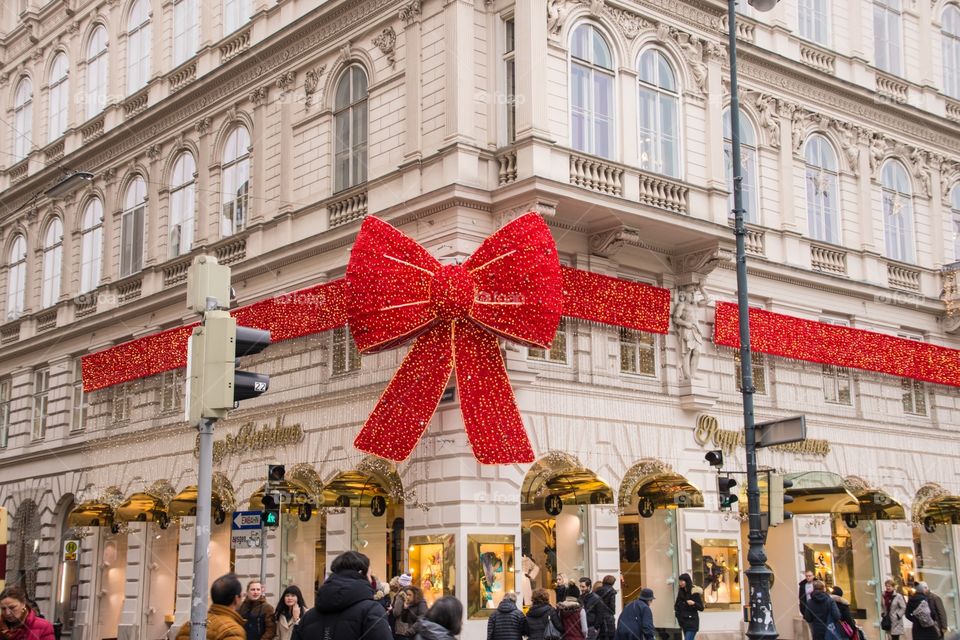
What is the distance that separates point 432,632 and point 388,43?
19.3 metres

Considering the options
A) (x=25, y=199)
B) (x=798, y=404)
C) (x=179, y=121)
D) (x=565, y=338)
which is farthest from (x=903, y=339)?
(x=25, y=199)

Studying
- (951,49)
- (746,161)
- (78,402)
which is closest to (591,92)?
(746,161)

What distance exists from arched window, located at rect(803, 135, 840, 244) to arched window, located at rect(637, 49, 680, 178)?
559cm

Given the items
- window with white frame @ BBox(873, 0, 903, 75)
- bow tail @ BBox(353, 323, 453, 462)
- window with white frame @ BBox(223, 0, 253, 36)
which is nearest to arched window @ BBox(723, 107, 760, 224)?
window with white frame @ BBox(873, 0, 903, 75)

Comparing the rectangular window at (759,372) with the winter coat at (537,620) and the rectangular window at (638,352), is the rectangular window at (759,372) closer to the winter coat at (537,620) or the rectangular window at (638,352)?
the rectangular window at (638,352)

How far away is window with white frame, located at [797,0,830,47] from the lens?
108ft

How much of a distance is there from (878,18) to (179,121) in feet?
63.2

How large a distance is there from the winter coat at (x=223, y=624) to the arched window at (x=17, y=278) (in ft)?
105

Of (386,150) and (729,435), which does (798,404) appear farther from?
(386,150)

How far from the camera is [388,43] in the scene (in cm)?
2722

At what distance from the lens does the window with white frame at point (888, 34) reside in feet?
114

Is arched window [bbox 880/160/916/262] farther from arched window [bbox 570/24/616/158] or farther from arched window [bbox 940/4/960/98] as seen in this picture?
arched window [bbox 570/24/616/158]

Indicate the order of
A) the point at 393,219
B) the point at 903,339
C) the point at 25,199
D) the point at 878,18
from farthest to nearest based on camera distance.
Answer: the point at 25,199 → the point at 878,18 → the point at 903,339 → the point at 393,219

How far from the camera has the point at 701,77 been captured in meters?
28.6
